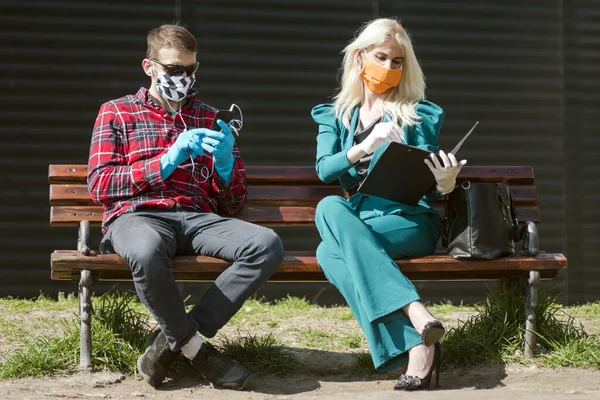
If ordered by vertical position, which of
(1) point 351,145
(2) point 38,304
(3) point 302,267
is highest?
(1) point 351,145

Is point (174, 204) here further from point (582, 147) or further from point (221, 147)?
point (582, 147)

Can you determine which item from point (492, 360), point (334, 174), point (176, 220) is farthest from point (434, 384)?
point (176, 220)

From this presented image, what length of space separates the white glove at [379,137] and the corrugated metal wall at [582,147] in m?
2.96

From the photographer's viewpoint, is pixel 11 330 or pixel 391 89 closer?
pixel 391 89

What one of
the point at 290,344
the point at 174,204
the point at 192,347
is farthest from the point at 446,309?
the point at 192,347

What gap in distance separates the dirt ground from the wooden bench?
175 mm

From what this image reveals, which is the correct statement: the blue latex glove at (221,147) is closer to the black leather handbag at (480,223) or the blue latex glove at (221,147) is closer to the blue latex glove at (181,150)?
the blue latex glove at (181,150)

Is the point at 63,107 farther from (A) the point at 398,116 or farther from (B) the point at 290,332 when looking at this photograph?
(A) the point at 398,116

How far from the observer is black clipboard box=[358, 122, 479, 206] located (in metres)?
4.36

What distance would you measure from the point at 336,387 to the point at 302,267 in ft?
1.83

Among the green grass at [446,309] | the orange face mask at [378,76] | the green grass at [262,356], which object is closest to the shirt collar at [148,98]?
the orange face mask at [378,76]

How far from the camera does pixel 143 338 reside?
15.1 ft

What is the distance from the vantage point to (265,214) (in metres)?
5.07

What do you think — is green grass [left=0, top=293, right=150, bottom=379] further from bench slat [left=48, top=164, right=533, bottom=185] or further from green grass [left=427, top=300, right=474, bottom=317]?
green grass [left=427, top=300, right=474, bottom=317]
